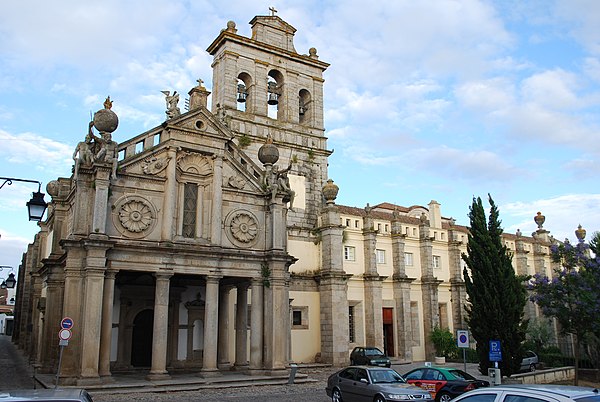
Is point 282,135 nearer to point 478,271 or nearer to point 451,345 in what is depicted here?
point 478,271

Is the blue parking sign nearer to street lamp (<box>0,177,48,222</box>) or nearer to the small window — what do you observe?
street lamp (<box>0,177,48,222</box>)

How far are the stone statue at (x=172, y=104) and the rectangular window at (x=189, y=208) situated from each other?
3.44m

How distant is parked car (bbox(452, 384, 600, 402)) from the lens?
6676 millimetres

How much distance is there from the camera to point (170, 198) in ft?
78.8

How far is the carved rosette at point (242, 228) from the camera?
25.6 metres

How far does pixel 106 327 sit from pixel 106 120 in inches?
340

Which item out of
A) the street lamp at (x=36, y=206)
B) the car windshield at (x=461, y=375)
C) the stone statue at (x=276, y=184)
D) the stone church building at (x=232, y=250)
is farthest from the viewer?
the stone statue at (x=276, y=184)

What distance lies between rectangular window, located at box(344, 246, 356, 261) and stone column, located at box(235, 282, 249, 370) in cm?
1098

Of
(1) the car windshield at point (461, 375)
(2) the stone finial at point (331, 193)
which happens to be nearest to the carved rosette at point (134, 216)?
(1) the car windshield at point (461, 375)

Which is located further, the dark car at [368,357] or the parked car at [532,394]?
the dark car at [368,357]

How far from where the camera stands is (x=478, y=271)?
25.9 metres

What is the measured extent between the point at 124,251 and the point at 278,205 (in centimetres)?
775

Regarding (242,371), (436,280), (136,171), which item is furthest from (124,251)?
(436,280)

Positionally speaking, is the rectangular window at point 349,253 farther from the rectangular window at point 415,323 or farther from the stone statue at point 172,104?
the stone statue at point 172,104
